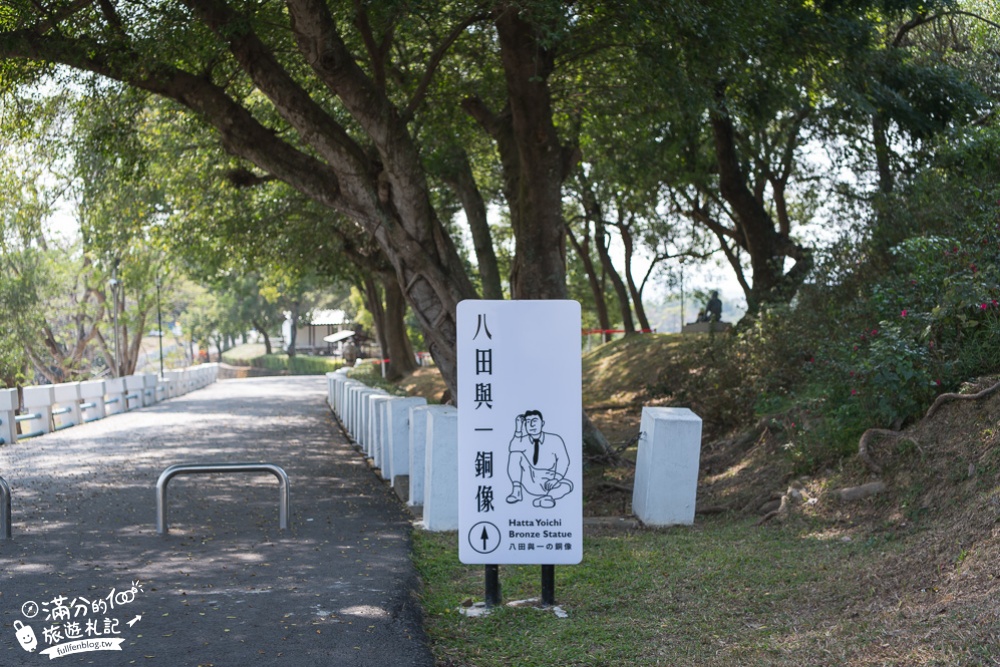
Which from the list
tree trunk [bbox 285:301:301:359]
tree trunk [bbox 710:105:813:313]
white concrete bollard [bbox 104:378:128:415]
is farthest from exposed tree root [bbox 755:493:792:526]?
tree trunk [bbox 285:301:301:359]

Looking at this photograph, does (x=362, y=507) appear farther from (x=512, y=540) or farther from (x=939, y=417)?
(x=939, y=417)

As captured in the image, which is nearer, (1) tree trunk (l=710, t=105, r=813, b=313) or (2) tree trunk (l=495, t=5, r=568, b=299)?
(2) tree trunk (l=495, t=5, r=568, b=299)

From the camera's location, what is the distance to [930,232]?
11.2 m

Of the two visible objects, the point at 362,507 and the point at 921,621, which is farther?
the point at 362,507

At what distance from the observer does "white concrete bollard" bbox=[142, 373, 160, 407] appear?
30.9 meters

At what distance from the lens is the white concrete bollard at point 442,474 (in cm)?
952

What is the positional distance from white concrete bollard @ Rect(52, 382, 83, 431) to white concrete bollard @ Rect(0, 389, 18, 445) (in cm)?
317

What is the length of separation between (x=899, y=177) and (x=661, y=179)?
21.7 ft

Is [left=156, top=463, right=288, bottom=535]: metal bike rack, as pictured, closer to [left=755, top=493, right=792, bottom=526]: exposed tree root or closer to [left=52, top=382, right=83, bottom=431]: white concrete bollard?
[left=755, top=493, right=792, bottom=526]: exposed tree root

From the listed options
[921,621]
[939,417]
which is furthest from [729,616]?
[939,417]

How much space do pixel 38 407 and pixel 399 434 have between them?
11.7 m

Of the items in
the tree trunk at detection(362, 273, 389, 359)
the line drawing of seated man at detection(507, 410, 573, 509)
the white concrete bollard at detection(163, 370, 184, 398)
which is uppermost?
the tree trunk at detection(362, 273, 389, 359)

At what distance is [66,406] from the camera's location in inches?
904

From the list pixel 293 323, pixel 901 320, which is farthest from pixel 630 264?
pixel 293 323
